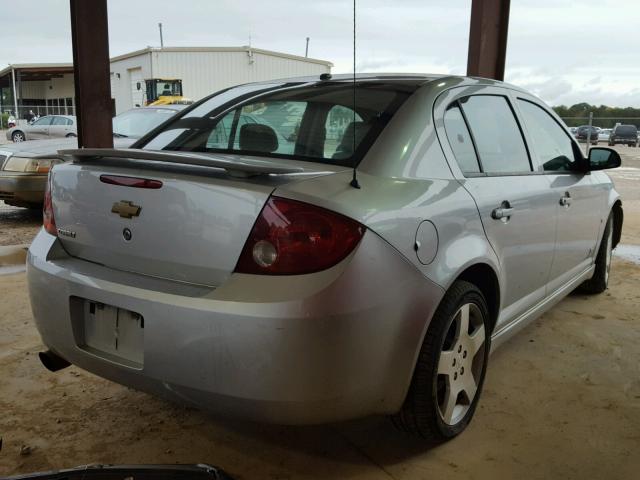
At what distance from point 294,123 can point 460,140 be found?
72cm

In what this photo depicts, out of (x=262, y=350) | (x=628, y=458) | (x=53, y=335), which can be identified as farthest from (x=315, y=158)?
(x=628, y=458)

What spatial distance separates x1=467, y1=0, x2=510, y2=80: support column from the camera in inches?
217

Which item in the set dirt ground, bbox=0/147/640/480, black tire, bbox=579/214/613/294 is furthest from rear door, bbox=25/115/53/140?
black tire, bbox=579/214/613/294

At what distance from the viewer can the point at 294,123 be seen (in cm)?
263

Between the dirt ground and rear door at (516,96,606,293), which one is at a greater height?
rear door at (516,96,606,293)

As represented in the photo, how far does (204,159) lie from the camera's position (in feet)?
6.40

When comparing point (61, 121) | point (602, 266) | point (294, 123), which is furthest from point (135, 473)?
point (61, 121)

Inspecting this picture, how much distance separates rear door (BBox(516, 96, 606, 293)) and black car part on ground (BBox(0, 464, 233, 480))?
2148 mm

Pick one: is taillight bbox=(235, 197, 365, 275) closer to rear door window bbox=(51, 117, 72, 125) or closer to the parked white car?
rear door window bbox=(51, 117, 72, 125)

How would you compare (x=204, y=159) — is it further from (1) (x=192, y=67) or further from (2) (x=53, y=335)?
(1) (x=192, y=67)

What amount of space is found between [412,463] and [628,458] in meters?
0.87

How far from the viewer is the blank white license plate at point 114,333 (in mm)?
1975

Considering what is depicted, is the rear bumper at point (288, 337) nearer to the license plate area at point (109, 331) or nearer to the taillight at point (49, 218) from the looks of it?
the license plate area at point (109, 331)

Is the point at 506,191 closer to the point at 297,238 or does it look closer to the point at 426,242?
the point at 426,242
